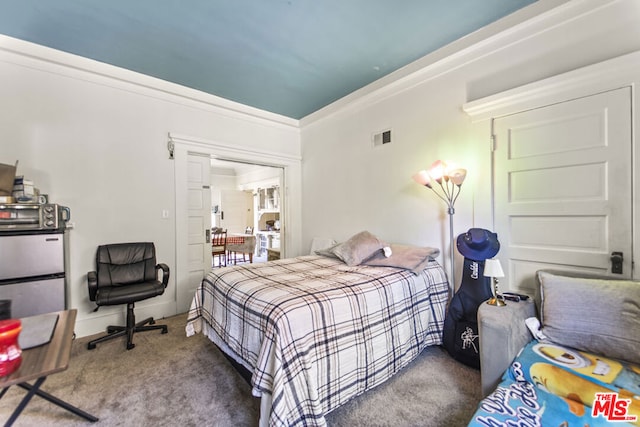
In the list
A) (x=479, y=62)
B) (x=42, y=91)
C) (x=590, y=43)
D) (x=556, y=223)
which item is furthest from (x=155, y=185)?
(x=590, y=43)

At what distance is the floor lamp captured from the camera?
2.42 meters

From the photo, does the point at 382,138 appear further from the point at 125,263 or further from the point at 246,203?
the point at 246,203

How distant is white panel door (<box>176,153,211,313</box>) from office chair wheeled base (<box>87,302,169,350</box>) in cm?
61

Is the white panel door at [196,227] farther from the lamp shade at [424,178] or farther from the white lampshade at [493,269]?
the white lampshade at [493,269]

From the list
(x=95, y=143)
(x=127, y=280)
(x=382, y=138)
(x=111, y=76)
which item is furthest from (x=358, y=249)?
(x=111, y=76)

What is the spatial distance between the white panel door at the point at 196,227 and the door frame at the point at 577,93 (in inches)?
130

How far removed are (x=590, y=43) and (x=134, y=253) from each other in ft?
14.8

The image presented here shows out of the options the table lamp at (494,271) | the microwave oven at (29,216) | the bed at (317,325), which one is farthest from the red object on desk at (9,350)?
the table lamp at (494,271)

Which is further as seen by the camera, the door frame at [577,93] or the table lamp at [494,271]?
the table lamp at [494,271]

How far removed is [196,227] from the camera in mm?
3646

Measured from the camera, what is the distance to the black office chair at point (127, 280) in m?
2.47

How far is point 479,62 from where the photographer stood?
8.09 feet

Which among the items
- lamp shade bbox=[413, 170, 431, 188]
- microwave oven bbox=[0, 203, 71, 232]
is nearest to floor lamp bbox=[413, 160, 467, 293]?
lamp shade bbox=[413, 170, 431, 188]

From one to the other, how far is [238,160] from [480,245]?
10.9 ft
